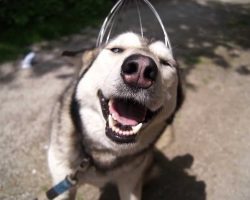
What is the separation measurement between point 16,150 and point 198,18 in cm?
463

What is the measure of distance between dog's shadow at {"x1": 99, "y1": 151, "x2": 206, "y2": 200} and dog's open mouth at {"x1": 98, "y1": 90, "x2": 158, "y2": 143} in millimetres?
1214

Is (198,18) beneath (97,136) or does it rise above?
beneath

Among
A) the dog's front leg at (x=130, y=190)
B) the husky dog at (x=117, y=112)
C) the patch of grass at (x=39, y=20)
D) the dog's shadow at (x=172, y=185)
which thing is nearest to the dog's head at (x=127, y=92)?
the husky dog at (x=117, y=112)

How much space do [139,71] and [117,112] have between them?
34 centimetres

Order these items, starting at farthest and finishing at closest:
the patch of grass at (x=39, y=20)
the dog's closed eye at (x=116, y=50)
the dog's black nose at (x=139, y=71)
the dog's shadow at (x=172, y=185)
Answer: the patch of grass at (x=39, y=20) < the dog's shadow at (x=172, y=185) < the dog's closed eye at (x=116, y=50) < the dog's black nose at (x=139, y=71)

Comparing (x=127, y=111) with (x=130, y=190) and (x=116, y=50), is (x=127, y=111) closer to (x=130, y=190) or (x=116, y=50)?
(x=116, y=50)

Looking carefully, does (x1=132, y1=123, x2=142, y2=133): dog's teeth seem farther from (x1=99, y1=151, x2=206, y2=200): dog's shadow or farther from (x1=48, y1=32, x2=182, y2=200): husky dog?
(x1=99, y1=151, x2=206, y2=200): dog's shadow

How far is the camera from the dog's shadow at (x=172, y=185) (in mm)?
3234

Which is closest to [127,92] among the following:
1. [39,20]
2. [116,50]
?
[116,50]

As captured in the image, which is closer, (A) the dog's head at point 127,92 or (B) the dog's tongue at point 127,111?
(A) the dog's head at point 127,92

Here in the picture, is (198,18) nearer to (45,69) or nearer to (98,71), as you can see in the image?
(45,69)

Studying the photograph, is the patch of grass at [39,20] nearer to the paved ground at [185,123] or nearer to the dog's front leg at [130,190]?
the paved ground at [185,123]

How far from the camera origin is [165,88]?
2215mm

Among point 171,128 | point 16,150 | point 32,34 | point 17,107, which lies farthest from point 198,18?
point 16,150
